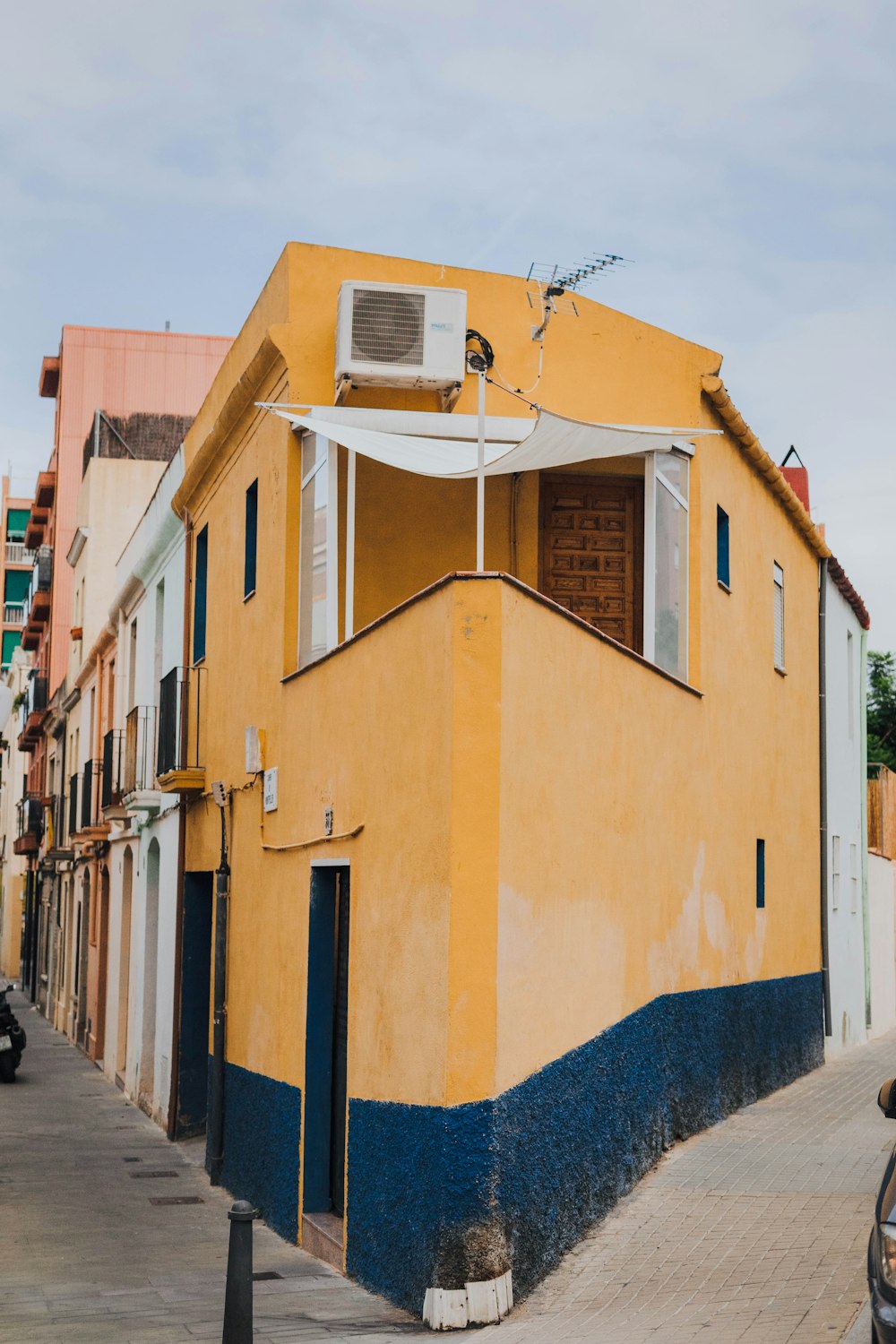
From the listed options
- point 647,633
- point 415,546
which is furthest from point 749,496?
point 415,546

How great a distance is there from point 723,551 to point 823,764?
→ 202 inches

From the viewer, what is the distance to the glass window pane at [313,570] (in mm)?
11156

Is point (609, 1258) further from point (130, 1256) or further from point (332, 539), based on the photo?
point (332, 539)

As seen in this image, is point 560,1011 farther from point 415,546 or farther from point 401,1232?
point 415,546

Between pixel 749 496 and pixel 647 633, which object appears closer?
pixel 647 633

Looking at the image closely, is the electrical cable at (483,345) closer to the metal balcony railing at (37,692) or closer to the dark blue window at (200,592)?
the dark blue window at (200,592)

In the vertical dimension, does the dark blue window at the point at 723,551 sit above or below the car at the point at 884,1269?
above

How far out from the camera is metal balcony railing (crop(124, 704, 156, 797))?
701 inches

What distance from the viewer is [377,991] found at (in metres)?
8.80

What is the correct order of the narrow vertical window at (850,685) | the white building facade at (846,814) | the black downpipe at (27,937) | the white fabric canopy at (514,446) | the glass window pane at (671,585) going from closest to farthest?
the white fabric canopy at (514,446)
the glass window pane at (671,585)
the white building facade at (846,814)
the narrow vertical window at (850,685)
the black downpipe at (27,937)

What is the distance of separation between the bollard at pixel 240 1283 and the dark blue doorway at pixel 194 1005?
8.74m

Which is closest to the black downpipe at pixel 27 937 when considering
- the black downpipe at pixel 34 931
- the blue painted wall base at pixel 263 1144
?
the black downpipe at pixel 34 931

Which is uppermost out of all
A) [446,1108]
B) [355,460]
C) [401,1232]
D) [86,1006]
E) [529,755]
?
[355,460]

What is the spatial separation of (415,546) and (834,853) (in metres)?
9.13
